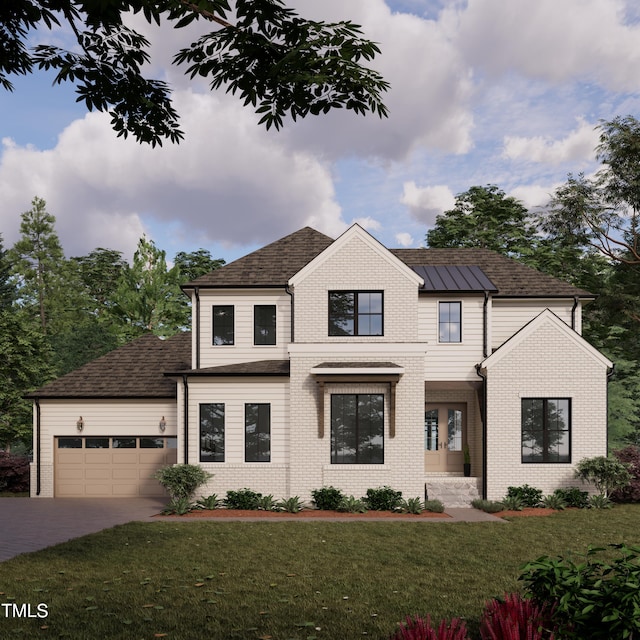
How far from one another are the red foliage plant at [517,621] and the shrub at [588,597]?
0.12 metres

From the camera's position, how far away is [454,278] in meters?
24.6

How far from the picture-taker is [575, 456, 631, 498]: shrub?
20.9 m

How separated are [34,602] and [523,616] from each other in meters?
6.66

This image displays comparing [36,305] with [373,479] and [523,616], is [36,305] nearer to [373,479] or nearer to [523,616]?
[373,479]

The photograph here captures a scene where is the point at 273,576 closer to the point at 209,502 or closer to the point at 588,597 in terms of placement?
the point at 588,597

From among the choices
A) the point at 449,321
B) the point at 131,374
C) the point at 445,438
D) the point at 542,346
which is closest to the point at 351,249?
the point at 449,321

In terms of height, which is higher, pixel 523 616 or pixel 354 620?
pixel 523 616

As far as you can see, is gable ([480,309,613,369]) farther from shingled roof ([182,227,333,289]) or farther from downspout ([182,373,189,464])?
downspout ([182,373,189,464])

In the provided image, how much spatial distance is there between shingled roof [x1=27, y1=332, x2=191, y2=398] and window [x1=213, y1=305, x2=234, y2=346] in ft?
9.37

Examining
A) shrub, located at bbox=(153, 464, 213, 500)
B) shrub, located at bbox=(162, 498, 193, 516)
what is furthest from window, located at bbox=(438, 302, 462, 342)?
shrub, located at bbox=(162, 498, 193, 516)

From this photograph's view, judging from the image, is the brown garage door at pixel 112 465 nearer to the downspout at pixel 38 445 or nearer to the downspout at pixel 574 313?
the downspout at pixel 38 445

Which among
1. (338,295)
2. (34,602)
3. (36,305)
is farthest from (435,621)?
(36,305)

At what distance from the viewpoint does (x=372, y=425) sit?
2134 cm

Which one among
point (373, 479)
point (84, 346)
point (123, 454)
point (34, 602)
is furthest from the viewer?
point (84, 346)
